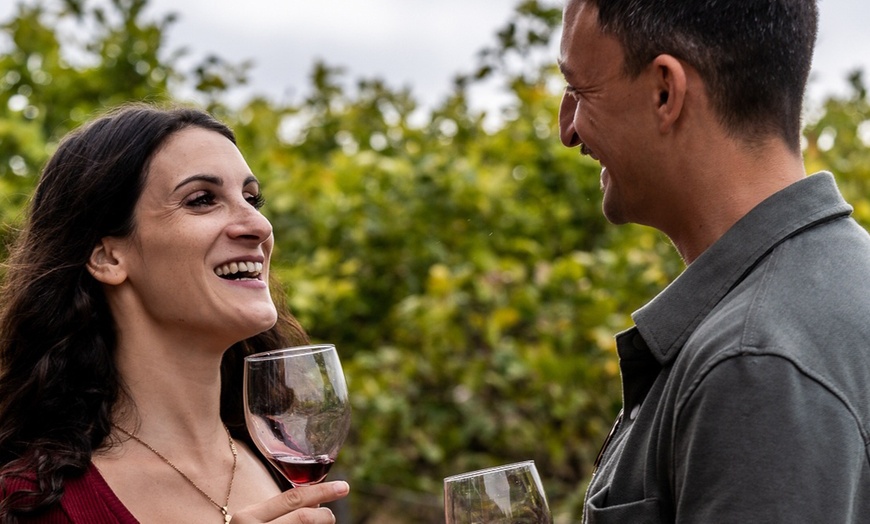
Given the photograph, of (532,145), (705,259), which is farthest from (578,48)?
(532,145)

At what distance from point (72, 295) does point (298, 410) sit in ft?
2.66

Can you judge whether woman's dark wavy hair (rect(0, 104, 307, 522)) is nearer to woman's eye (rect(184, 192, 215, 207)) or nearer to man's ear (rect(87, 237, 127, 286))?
man's ear (rect(87, 237, 127, 286))

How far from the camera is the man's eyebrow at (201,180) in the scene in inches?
99.8

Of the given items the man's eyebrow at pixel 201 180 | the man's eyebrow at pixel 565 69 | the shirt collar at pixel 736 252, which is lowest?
the shirt collar at pixel 736 252

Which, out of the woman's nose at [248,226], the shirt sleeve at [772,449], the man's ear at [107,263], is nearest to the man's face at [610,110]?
the shirt sleeve at [772,449]

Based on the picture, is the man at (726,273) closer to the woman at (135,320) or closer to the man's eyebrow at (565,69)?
the man's eyebrow at (565,69)

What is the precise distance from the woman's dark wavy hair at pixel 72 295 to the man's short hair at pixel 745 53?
1.31 metres

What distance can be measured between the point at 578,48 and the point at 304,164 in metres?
3.61

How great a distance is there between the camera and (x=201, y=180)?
2.55 m

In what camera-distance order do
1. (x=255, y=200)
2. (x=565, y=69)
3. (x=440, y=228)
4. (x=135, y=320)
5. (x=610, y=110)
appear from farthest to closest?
1. (x=440, y=228)
2. (x=255, y=200)
3. (x=135, y=320)
4. (x=565, y=69)
5. (x=610, y=110)

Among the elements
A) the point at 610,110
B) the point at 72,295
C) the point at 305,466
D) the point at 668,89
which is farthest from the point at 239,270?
the point at 668,89

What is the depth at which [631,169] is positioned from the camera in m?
1.92

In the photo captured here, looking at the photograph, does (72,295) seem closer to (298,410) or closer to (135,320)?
(135,320)

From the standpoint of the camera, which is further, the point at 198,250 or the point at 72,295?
the point at 72,295
